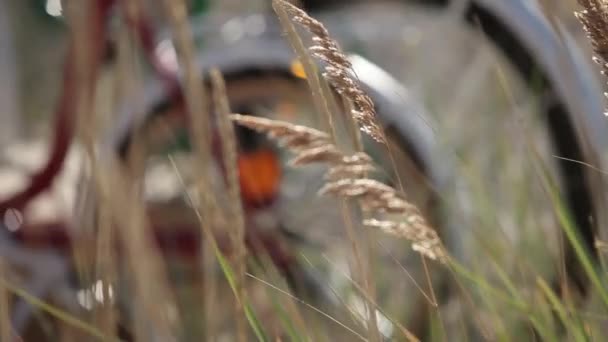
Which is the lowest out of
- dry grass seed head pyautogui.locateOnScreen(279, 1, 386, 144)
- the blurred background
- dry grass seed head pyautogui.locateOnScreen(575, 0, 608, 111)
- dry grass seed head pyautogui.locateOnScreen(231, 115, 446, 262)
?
the blurred background

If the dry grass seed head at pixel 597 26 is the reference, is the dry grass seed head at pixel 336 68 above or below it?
below

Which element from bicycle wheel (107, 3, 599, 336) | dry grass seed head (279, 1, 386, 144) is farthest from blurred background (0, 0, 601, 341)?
dry grass seed head (279, 1, 386, 144)

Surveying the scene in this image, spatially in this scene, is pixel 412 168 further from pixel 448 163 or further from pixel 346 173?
pixel 346 173

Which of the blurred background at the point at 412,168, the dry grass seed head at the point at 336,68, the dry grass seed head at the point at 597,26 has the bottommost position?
the blurred background at the point at 412,168

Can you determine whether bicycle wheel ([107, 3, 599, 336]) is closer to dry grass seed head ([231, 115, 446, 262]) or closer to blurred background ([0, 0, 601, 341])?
blurred background ([0, 0, 601, 341])

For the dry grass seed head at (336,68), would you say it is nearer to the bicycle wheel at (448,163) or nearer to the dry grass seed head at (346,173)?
the dry grass seed head at (346,173)

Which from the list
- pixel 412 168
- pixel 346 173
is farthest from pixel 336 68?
pixel 412 168

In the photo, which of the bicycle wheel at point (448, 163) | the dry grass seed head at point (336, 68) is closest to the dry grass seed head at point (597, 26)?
the dry grass seed head at point (336, 68)

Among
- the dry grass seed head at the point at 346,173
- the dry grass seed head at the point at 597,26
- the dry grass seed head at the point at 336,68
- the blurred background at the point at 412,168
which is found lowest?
the blurred background at the point at 412,168

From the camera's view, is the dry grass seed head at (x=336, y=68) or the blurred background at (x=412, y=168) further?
the blurred background at (x=412, y=168)

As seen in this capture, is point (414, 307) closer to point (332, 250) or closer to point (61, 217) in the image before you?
point (332, 250)

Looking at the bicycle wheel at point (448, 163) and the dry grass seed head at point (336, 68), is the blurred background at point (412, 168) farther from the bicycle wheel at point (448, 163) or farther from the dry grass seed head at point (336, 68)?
the dry grass seed head at point (336, 68)

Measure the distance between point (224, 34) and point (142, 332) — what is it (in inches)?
27.3

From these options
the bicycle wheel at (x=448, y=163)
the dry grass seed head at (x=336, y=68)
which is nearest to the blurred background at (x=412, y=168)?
the bicycle wheel at (x=448, y=163)
